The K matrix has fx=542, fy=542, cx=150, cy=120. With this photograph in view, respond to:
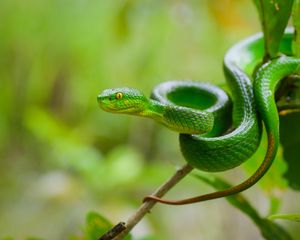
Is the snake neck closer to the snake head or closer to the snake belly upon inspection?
the snake head

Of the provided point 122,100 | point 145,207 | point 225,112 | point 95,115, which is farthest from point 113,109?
point 95,115

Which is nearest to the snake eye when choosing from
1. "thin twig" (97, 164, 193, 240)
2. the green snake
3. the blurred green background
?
the green snake

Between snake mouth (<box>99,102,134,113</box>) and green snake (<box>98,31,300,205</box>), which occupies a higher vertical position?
snake mouth (<box>99,102,134,113</box>)

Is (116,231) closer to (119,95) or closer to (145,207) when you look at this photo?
(145,207)

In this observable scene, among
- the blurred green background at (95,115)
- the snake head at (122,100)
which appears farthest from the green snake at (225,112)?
the blurred green background at (95,115)

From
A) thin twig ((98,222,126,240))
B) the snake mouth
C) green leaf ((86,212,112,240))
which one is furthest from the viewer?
the snake mouth

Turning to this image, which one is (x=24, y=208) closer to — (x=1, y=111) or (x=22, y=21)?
(x=1, y=111)
